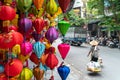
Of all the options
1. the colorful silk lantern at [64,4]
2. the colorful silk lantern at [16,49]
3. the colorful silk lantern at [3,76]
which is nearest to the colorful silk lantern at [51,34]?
the colorful silk lantern at [64,4]

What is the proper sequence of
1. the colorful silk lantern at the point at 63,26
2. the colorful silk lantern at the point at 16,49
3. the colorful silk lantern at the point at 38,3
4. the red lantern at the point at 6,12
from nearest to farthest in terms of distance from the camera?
the red lantern at the point at 6,12, the colorful silk lantern at the point at 16,49, the colorful silk lantern at the point at 38,3, the colorful silk lantern at the point at 63,26

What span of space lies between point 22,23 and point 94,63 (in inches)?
380

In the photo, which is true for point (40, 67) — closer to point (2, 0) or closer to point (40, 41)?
point (40, 41)

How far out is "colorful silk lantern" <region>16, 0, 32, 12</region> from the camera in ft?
6.65

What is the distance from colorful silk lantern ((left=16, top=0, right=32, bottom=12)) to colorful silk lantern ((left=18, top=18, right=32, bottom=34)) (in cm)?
7

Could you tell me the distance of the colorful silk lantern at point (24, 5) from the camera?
203cm

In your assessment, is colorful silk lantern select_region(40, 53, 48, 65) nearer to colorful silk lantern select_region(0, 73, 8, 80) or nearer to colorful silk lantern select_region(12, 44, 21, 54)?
colorful silk lantern select_region(12, 44, 21, 54)

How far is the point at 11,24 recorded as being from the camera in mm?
2037

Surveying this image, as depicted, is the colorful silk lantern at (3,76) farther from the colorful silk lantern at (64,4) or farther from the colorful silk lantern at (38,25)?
the colorful silk lantern at (64,4)

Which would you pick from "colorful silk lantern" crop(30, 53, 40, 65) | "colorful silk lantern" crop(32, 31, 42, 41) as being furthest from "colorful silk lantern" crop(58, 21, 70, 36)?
"colorful silk lantern" crop(30, 53, 40, 65)

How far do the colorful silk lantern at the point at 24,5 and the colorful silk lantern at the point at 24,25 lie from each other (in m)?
0.07

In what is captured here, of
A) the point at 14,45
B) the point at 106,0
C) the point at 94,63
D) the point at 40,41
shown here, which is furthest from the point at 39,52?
the point at 106,0

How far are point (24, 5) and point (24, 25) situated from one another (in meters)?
0.14

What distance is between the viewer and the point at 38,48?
82.9 inches
